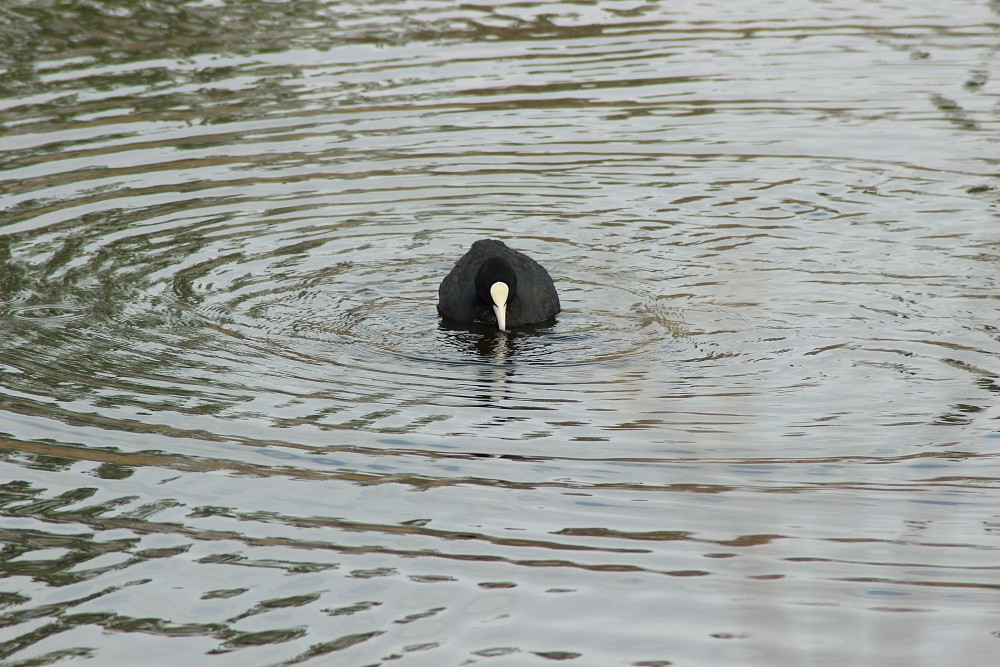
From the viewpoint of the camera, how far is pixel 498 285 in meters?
7.90

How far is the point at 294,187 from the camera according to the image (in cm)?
1084

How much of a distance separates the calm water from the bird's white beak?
139 mm

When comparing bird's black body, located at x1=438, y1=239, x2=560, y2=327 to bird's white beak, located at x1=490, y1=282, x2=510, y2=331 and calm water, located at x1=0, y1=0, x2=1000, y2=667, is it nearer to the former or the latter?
bird's white beak, located at x1=490, y1=282, x2=510, y2=331

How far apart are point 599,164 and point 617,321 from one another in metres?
3.33

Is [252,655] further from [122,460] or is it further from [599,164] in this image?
[599,164]

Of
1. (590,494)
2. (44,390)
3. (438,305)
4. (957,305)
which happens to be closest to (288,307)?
(438,305)

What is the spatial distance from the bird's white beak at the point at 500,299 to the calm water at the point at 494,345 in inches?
5.5

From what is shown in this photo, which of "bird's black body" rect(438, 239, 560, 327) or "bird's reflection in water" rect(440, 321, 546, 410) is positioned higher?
"bird's black body" rect(438, 239, 560, 327)

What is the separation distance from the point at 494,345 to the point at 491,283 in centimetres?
36

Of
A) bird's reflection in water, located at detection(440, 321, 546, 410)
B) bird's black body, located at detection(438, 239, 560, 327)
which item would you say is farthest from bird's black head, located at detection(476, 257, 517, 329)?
bird's reflection in water, located at detection(440, 321, 546, 410)

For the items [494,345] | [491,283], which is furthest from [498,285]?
[494,345]

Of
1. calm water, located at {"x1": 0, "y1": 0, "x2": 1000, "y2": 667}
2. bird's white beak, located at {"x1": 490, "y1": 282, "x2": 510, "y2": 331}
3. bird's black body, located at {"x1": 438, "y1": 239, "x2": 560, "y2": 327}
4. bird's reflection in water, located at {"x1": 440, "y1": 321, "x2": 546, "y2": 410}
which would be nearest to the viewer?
calm water, located at {"x1": 0, "y1": 0, "x2": 1000, "y2": 667}

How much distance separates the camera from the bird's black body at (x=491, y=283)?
802 cm

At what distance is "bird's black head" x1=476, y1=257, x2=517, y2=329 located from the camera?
791cm
